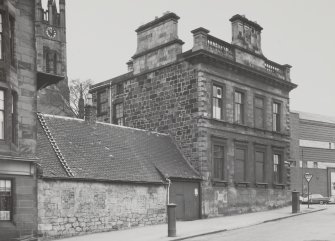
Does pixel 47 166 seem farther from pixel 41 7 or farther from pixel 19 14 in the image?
pixel 41 7

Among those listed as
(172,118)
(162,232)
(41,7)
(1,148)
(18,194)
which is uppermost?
(41,7)

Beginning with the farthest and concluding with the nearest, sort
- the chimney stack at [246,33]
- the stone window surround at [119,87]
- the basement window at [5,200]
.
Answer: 1. the stone window surround at [119,87]
2. the chimney stack at [246,33]
3. the basement window at [5,200]

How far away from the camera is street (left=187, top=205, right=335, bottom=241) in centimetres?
1867

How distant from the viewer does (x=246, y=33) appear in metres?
33.6

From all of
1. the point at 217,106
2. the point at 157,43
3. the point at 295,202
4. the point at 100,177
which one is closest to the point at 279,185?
the point at 295,202

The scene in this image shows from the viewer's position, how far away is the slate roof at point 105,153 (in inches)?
896

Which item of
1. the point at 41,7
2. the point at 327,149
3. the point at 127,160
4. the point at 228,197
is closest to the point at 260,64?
the point at 228,197

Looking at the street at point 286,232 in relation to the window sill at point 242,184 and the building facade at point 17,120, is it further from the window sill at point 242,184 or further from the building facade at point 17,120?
the building facade at point 17,120

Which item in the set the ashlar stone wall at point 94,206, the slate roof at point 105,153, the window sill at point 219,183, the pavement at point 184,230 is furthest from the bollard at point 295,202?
the ashlar stone wall at point 94,206

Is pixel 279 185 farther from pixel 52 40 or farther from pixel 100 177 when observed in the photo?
pixel 52 40

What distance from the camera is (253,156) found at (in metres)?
32.8

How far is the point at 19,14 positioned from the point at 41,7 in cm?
4810

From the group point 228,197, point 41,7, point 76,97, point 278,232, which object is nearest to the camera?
point 278,232

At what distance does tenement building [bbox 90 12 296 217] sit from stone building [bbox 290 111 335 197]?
17575 millimetres
